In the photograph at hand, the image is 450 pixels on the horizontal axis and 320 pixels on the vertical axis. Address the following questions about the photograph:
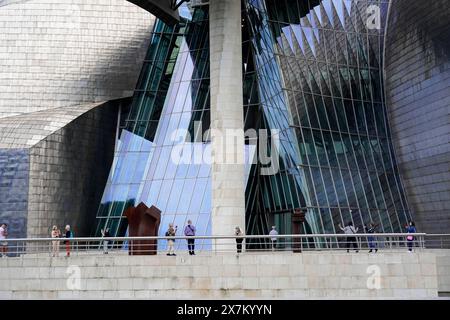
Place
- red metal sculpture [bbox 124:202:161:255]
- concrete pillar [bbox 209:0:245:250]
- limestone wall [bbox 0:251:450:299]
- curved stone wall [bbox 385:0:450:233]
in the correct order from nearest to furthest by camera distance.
→ limestone wall [bbox 0:251:450:299], red metal sculpture [bbox 124:202:161:255], concrete pillar [bbox 209:0:245:250], curved stone wall [bbox 385:0:450:233]

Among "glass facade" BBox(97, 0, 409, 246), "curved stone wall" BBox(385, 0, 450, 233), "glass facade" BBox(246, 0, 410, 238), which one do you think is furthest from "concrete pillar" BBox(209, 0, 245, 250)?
"curved stone wall" BBox(385, 0, 450, 233)

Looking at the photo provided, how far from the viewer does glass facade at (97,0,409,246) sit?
2839 cm

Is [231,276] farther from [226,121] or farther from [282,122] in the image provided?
[282,122]

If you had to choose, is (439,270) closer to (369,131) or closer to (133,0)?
(369,131)

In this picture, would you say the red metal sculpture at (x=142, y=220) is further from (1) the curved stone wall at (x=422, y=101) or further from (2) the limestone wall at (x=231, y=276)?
(1) the curved stone wall at (x=422, y=101)

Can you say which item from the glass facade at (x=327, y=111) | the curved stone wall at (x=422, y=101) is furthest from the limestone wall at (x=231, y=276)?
the curved stone wall at (x=422, y=101)

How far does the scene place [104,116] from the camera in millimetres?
31969

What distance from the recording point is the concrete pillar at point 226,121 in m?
23.4

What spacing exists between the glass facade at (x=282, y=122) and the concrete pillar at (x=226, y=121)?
4.18m

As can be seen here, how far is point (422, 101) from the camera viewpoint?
103ft

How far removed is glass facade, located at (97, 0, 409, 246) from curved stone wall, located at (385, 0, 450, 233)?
0.80m

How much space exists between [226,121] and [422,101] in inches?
499

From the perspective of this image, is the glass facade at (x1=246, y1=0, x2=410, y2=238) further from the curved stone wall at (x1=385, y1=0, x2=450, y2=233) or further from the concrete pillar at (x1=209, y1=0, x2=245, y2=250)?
the concrete pillar at (x1=209, y1=0, x2=245, y2=250)

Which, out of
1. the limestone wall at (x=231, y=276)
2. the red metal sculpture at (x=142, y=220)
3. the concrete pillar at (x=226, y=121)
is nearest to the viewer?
the limestone wall at (x=231, y=276)
